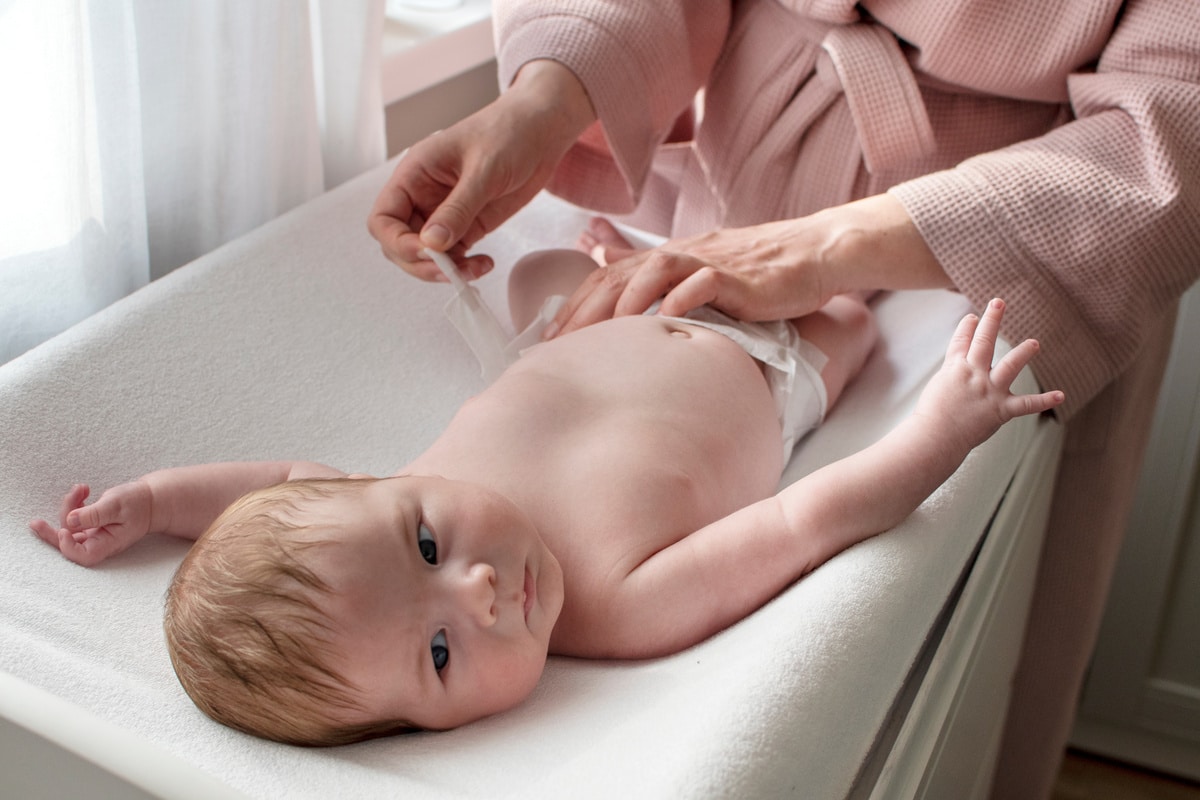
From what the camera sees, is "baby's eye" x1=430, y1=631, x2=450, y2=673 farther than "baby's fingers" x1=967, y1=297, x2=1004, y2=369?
No

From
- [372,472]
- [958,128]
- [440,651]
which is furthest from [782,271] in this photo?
[440,651]

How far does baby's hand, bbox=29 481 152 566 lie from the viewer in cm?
81

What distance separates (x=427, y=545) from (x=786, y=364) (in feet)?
1.48

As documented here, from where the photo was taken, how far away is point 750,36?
4.40 ft

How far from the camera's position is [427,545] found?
30.1 inches

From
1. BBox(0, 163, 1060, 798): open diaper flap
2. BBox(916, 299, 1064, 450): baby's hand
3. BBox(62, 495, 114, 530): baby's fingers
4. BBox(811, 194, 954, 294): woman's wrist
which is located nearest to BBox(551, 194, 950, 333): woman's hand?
BBox(811, 194, 954, 294): woman's wrist

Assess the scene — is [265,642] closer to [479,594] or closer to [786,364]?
[479,594]

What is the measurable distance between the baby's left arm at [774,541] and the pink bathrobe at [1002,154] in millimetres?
325

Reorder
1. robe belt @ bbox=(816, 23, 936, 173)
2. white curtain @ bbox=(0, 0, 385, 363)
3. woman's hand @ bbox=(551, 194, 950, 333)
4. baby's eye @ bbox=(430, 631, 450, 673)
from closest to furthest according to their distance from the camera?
1. baby's eye @ bbox=(430, 631, 450, 673)
2. white curtain @ bbox=(0, 0, 385, 363)
3. woman's hand @ bbox=(551, 194, 950, 333)
4. robe belt @ bbox=(816, 23, 936, 173)

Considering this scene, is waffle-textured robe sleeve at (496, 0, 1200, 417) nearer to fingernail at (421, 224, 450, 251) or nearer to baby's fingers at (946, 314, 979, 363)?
baby's fingers at (946, 314, 979, 363)

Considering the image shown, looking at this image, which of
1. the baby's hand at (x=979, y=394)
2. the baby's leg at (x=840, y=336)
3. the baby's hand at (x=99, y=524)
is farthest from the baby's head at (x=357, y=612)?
the baby's leg at (x=840, y=336)

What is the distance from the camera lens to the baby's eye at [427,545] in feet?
2.50

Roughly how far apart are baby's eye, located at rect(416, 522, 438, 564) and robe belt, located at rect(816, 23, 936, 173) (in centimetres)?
70

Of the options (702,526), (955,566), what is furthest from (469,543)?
(955,566)
